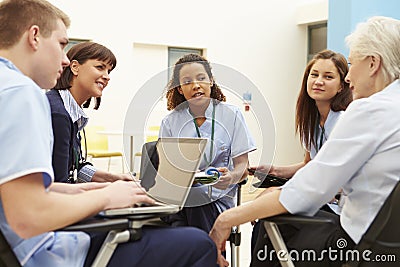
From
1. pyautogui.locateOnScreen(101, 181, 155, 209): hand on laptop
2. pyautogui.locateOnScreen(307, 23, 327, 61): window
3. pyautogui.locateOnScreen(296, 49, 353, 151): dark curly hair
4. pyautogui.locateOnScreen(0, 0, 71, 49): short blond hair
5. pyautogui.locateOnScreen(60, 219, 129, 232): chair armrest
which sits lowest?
pyautogui.locateOnScreen(60, 219, 129, 232): chair armrest

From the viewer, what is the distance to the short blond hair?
130cm

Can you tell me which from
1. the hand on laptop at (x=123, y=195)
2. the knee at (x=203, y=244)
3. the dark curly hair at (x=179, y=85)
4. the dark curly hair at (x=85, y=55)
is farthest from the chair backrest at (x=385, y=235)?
the dark curly hair at (x=85, y=55)

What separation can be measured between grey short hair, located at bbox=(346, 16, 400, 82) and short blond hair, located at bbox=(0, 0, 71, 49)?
903mm

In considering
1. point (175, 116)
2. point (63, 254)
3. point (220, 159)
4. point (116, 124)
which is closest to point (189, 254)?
point (63, 254)

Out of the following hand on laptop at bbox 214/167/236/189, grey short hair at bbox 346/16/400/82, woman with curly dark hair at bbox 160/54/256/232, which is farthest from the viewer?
woman with curly dark hair at bbox 160/54/256/232

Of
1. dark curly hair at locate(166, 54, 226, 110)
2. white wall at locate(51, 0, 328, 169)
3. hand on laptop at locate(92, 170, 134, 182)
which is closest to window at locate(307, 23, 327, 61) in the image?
white wall at locate(51, 0, 328, 169)

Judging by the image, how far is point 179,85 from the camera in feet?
8.38

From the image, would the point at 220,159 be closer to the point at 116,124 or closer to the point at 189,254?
the point at 189,254

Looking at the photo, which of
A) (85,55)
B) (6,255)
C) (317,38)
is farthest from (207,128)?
(317,38)

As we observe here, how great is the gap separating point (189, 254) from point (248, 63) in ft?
24.6

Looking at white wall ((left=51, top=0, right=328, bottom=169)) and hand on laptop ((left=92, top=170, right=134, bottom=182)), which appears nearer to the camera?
hand on laptop ((left=92, top=170, right=134, bottom=182))

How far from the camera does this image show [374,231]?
137cm

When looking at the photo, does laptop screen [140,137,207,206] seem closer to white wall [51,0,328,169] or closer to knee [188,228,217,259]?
knee [188,228,217,259]

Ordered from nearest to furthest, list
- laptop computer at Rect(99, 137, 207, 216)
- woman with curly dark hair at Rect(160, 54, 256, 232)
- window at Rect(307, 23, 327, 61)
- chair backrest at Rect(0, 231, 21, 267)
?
chair backrest at Rect(0, 231, 21, 267)
laptop computer at Rect(99, 137, 207, 216)
woman with curly dark hair at Rect(160, 54, 256, 232)
window at Rect(307, 23, 327, 61)
